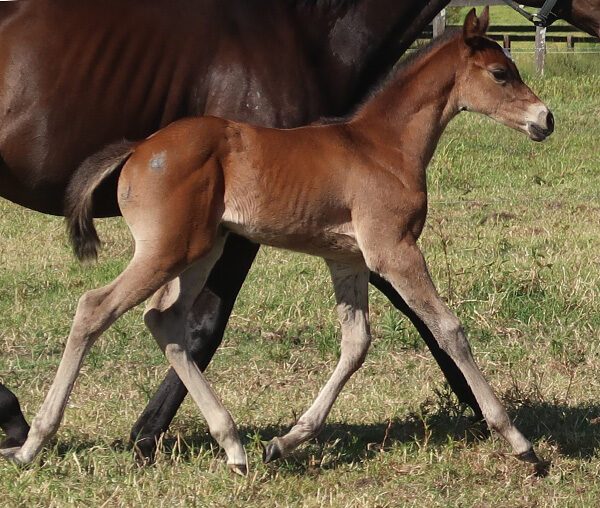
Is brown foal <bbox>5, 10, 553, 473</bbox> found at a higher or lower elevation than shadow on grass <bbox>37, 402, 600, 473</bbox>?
higher

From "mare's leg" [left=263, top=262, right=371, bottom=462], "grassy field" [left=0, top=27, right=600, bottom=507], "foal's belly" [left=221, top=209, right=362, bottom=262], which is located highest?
"foal's belly" [left=221, top=209, right=362, bottom=262]

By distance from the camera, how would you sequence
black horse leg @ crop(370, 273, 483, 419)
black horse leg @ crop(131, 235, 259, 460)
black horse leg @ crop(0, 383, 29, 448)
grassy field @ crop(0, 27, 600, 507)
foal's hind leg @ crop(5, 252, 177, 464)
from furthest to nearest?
black horse leg @ crop(370, 273, 483, 419)
black horse leg @ crop(131, 235, 259, 460)
black horse leg @ crop(0, 383, 29, 448)
grassy field @ crop(0, 27, 600, 507)
foal's hind leg @ crop(5, 252, 177, 464)

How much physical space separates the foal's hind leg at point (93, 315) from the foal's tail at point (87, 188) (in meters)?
0.22

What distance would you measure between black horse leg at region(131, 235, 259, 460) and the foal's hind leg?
534 mm

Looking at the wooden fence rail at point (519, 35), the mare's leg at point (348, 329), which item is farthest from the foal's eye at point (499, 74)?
the wooden fence rail at point (519, 35)

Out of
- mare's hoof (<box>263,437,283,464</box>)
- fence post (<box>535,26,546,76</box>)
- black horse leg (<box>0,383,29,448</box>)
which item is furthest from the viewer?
fence post (<box>535,26,546,76</box>)

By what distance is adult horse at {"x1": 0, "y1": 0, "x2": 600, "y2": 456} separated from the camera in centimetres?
420

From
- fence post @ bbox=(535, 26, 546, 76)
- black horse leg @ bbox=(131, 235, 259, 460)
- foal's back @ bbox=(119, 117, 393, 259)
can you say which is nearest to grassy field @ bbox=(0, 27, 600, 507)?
black horse leg @ bbox=(131, 235, 259, 460)

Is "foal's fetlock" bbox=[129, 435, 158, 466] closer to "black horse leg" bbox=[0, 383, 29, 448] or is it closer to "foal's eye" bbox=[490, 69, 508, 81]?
"black horse leg" bbox=[0, 383, 29, 448]

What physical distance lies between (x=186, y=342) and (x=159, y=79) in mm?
1023

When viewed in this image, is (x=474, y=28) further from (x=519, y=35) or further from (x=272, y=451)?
(x=519, y=35)

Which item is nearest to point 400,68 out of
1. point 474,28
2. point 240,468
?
point 474,28

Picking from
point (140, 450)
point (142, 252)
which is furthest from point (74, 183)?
point (140, 450)

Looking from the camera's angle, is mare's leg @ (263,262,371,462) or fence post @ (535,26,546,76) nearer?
mare's leg @ (263,262,371,462)
